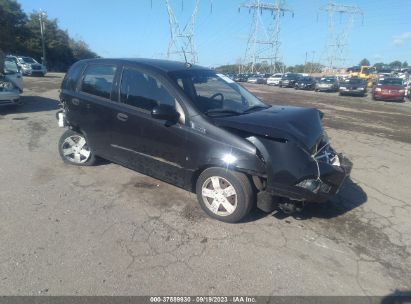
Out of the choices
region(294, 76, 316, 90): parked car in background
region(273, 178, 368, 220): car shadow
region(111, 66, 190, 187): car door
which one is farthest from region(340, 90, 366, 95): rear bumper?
region(111, 66, 190, 187): car door

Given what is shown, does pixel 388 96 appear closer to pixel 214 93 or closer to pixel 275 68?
pixel 214 93

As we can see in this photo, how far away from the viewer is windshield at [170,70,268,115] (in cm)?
413

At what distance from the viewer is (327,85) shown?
30.5 m

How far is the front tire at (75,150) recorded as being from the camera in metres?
5.47

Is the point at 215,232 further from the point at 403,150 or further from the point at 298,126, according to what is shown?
the point at 403,150

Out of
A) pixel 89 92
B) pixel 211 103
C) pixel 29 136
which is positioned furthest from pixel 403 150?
pixel 29 136

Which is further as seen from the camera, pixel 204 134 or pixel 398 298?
pixel 204 134

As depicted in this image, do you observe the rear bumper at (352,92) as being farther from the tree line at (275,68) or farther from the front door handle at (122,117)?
the tree line at (275,68)

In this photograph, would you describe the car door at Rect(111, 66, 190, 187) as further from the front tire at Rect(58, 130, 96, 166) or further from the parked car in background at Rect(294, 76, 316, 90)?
the parked car in background at Rect(294, 76, 316, 90)

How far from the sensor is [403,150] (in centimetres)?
774

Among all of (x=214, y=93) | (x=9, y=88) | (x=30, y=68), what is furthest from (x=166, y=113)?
(x=30, y=68)

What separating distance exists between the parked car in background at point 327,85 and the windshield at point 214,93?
28104 millimetres

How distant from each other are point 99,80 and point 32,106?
855cm

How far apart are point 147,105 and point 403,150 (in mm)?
6466
